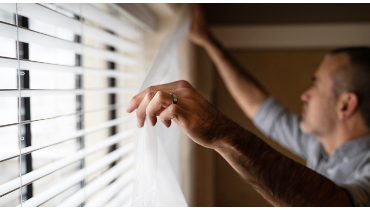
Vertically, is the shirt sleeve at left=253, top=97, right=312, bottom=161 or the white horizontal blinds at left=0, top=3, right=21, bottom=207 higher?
the white horizontal blinds at left=0, top=3, right=21, bottom=207

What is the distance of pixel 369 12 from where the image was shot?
179 cm

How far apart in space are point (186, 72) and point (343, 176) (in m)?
0.85

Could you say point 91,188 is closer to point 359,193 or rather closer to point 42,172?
point 42,172

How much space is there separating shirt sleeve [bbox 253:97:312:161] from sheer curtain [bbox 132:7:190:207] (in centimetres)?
82

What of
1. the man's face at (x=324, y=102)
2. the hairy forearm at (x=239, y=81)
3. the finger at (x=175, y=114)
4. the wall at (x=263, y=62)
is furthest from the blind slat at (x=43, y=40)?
the wall at (x=263, y=62)

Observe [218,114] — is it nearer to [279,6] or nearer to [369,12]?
[279,6]

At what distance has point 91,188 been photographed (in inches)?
27.5

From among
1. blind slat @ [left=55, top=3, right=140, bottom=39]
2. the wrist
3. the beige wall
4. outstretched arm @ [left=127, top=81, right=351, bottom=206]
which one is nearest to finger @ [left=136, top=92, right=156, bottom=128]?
outstretched arm @ [left=127, top=81, right=351, bottom=206]

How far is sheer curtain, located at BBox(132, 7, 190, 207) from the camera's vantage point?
1.57ft

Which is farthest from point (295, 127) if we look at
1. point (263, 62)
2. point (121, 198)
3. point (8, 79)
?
point (8, 79)

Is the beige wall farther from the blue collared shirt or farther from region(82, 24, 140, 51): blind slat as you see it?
region(82, 24, 140, 51): blind slat

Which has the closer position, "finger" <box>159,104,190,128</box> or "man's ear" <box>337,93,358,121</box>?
"finger" <box>159,104,190,128</box>

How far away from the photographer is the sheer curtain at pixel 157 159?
1.57 feet

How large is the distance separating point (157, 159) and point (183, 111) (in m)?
0.12
